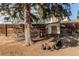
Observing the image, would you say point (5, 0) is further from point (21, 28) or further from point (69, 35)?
point (69, 35)

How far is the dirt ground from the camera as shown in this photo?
6.30 ft

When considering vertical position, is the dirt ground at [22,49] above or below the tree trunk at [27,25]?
below

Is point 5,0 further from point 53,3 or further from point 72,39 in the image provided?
point 72,39

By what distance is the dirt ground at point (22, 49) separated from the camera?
192cm

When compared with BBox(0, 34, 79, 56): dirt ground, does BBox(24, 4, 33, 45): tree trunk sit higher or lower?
higher

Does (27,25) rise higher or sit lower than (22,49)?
higher

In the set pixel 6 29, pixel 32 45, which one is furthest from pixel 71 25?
pixel 6 29

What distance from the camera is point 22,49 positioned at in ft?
6.34

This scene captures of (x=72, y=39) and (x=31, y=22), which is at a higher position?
(x=31, y=22)

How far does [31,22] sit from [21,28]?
0.09m

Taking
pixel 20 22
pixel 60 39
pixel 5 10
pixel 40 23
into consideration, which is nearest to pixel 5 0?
pixel 5 10

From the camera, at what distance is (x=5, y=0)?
1.94 metres

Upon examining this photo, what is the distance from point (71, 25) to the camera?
1929 millimetres

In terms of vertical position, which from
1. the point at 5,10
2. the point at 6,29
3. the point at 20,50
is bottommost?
the point at 20,50
